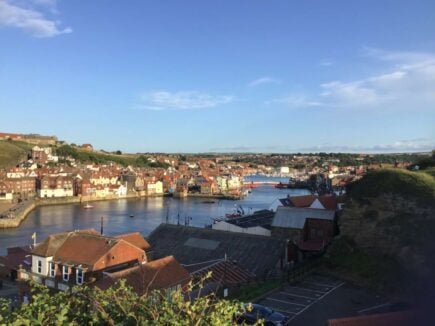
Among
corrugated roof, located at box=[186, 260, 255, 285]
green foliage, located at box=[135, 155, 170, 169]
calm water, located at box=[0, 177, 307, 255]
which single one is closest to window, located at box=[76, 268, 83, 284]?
corrugated roof, located at box=[186, 260, 255, 285]

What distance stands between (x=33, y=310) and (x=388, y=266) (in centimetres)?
1448

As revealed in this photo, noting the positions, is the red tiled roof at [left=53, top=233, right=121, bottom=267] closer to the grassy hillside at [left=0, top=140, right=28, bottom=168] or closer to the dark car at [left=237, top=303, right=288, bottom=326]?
the dark car at [left=237, top=303, right=288, bottom=326]

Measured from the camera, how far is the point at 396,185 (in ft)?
60.6

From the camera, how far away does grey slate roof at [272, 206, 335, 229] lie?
22031mm

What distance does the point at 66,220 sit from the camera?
4569 centimetres

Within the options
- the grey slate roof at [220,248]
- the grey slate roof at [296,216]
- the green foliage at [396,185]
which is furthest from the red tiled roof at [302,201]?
the grey slate roof at [220,248]

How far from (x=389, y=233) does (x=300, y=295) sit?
18.1 feet

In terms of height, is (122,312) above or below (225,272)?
above

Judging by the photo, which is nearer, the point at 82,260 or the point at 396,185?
the point at 82,260

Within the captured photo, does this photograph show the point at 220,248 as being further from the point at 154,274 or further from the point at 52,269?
the point at 154,274

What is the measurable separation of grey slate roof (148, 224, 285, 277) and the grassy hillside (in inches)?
2829

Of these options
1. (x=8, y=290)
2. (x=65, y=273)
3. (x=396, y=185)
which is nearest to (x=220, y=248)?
(x=65, y=273)

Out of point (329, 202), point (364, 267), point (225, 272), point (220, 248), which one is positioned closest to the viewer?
point (225, 272)

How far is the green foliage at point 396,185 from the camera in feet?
57.9
